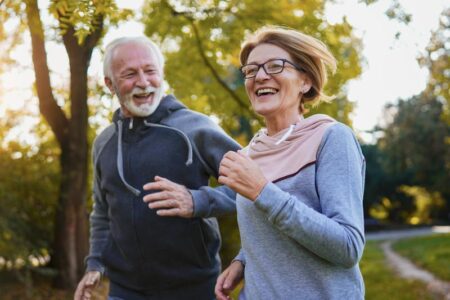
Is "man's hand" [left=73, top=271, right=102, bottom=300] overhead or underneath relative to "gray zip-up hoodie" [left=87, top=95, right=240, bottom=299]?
underneath

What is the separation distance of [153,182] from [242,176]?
1.06m

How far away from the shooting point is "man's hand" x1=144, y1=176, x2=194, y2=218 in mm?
3098

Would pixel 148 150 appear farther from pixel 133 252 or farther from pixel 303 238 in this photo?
pixel 303 238

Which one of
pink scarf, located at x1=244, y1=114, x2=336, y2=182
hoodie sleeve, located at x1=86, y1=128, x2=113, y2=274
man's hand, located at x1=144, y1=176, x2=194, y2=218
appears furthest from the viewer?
hoodie sleeve, located at x1=86, y1=128, x2=113, y2=274

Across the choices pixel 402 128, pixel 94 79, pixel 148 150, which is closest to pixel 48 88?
pixel 94 79

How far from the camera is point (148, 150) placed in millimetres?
3436

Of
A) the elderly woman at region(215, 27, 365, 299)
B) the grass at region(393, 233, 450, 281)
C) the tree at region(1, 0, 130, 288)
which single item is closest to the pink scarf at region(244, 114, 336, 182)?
the elderly woman at region(215, 27, 365, 299)

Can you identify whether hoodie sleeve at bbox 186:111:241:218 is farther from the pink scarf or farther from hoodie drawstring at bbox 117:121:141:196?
the pink scarf

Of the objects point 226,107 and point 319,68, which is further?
point 226,107

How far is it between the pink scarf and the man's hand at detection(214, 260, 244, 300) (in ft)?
1.72

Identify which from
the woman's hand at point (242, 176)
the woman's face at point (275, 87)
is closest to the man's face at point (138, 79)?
the woman's face at point (275, 87)

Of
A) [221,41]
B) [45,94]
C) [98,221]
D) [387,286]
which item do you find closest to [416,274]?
[387,286]

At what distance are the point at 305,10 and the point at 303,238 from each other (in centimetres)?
759

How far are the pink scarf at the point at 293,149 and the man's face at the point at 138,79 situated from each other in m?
1.12
